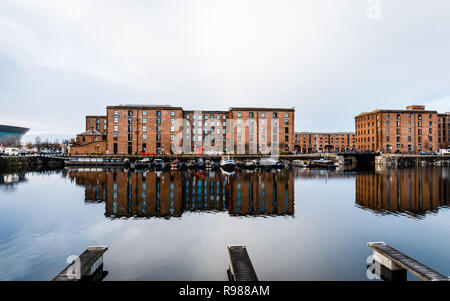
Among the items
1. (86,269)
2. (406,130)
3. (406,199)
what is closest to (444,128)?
(406,130)

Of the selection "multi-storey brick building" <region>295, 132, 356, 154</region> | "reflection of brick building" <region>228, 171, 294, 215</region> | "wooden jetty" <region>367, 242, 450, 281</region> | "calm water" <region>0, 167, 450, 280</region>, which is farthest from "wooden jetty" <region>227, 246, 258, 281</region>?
"multi-storey brick building" <region>295, 132, 356, 154</region>

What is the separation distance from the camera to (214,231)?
15.7 metres

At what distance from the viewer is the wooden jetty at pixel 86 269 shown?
326 inches

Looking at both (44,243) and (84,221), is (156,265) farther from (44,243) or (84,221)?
(84,221)

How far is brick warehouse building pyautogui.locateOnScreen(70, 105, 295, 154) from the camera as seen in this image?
7956 cm

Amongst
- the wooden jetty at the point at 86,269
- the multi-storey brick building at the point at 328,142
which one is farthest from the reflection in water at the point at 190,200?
the multi-storey brick building at the point at 328,142

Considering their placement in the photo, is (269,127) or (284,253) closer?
(284,253)

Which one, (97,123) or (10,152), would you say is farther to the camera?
(97,123)

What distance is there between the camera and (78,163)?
245 ft

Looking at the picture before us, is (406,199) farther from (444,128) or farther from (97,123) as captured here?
(444,128)

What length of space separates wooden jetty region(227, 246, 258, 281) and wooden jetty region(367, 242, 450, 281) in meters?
6.01

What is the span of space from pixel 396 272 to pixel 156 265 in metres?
11.0

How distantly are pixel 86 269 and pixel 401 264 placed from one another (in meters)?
12.7
